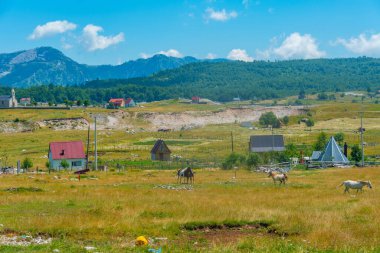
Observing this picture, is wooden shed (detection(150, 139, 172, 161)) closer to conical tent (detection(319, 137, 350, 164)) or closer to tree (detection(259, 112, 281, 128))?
conical tent (detection(319, 137, 350, 164))

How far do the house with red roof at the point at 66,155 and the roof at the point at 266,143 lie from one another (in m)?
36.6

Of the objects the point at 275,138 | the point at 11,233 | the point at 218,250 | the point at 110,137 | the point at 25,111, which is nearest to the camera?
the point at 218,250

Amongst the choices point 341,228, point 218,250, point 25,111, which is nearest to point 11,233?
point 218,250

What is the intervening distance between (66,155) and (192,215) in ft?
198

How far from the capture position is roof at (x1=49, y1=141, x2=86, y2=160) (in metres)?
81.0

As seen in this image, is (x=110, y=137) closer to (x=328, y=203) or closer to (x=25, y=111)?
(x=25, y=111)

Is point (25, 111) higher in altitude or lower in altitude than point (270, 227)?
higher

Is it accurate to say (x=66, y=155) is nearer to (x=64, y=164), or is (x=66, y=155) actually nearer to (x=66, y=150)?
(x=66, y=150)

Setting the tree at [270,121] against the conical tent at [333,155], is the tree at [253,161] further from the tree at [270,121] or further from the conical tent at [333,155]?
the tree at [270,121]

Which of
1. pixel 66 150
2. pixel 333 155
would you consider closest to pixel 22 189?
pixel 66 150

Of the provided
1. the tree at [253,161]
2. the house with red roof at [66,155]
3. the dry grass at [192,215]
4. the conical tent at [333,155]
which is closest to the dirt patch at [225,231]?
the dry grass at [192,215]

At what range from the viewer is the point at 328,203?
2786cm

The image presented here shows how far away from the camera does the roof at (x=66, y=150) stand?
266 feet

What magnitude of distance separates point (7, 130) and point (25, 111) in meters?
27.1
